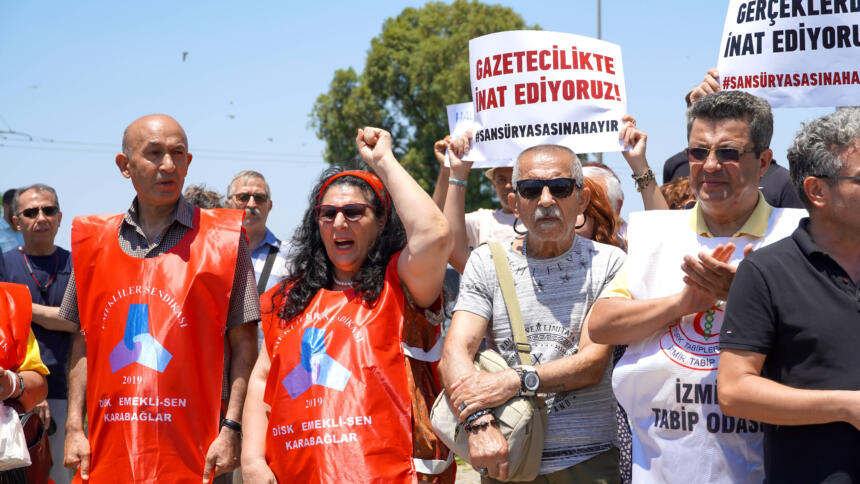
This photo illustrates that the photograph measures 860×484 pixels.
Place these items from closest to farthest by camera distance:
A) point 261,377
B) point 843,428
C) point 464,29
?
point 843,428 < point 261,377 < point 464,29

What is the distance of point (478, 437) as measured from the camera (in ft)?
10.9

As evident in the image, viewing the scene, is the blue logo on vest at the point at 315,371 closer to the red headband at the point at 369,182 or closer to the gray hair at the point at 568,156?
the red headband at the point at 369,182

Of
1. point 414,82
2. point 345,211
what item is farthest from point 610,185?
point 414,82

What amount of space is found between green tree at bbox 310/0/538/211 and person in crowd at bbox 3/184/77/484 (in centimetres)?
1942

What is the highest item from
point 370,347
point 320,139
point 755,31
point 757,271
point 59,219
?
point 320,139

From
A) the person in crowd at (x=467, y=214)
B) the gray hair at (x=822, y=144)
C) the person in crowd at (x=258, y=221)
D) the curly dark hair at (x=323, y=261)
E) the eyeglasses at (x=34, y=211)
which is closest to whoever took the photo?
the gray hair at (x=822, y=144)

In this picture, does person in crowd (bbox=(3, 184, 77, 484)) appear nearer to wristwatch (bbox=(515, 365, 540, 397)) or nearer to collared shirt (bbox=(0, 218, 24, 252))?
collared shirt (bbox=(0, 218, 24, 252))

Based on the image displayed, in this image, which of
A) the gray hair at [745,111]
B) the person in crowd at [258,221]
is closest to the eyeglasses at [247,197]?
the person in crowd at [258,221]

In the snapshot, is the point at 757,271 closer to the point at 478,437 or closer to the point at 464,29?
the point at 478,437

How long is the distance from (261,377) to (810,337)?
2310 millimetres

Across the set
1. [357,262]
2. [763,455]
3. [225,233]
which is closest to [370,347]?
[357,262]

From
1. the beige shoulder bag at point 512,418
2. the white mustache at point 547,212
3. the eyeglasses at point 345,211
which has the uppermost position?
the eyeglasses at point 345,211

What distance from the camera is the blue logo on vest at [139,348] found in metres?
3.94

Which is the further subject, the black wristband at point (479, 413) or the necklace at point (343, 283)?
the necklace at point (343, 283)
